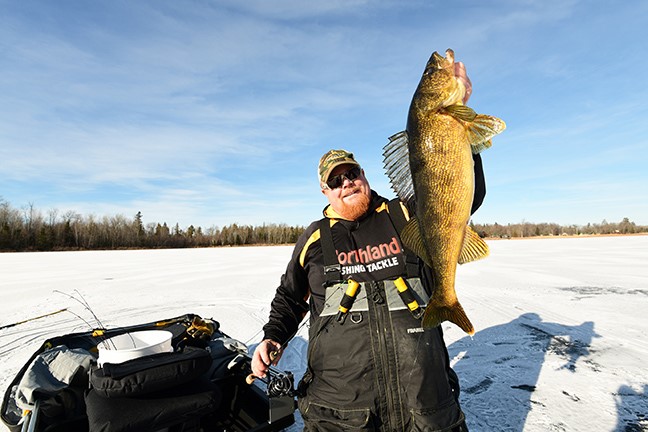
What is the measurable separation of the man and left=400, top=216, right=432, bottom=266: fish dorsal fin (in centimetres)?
30

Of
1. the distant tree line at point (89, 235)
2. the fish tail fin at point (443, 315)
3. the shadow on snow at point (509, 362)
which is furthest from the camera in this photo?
the distant tree line at point (89, 235)

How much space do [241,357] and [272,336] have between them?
43.6 inches

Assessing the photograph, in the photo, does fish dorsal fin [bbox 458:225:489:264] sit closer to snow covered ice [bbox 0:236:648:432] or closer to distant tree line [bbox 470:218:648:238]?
snow covered ice [bbox 0:236:648:432]

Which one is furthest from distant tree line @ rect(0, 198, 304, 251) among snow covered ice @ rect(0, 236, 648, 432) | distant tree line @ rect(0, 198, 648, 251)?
snow covered ice @ rect(0, 236, 648, 432)

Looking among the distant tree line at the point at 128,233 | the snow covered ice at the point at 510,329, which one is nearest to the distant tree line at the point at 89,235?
the distant tree line at the point at 128,233

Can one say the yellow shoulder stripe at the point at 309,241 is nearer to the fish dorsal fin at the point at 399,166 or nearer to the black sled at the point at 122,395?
the fish dorsal fin at the point at 399,166

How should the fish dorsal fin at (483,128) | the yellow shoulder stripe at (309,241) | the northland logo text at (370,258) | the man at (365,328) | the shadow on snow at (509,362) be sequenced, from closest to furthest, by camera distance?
the fish dorsal fin at (483,128)
the man at (365,328)
the northland logo text at (370,258)
the yellow shoulder stripe at (309,241)
the shadow on snow at (509,362)

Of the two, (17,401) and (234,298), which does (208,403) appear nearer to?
(17,401)

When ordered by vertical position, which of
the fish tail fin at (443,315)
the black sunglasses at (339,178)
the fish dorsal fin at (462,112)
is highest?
the fish dorsal fin at (462,112)

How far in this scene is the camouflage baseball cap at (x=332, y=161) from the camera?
7.14 feet

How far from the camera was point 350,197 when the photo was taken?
217 centimetres

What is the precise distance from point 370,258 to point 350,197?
0.39 metres

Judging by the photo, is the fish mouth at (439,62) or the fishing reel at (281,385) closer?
the fish mouth at (439,62)

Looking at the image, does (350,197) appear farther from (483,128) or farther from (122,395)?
(122,395)
